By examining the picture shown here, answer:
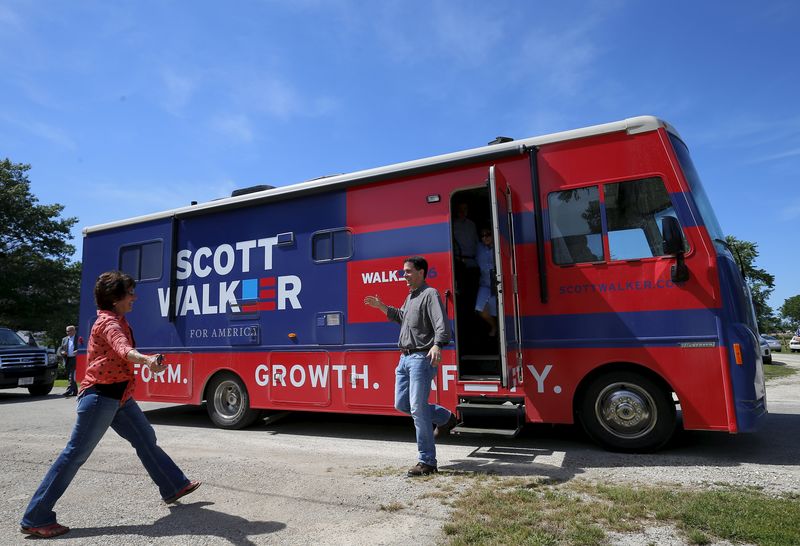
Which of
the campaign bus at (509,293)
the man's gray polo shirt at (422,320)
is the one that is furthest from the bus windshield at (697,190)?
the man's gray polo shirt at (422,320)

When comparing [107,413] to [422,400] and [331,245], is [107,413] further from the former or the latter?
[331,245]

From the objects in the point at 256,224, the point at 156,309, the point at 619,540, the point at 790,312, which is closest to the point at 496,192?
the point at 619,540

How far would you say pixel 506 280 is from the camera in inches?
225

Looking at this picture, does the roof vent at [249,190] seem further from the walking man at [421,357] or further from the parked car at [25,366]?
the parked car at [25,366]

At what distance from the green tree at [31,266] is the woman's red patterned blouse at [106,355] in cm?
3050

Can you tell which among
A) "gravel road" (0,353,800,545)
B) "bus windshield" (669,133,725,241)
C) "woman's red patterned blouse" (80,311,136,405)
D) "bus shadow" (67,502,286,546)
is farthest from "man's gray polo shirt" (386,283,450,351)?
"bus windshield" (669,133,725,241)

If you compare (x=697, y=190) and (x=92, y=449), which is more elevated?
(x=697, y=190)

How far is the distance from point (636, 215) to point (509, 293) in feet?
4.88

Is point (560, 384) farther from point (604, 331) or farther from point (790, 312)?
point (790, 312)

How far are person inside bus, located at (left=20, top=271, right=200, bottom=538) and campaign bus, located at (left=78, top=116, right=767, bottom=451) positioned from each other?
2.92m

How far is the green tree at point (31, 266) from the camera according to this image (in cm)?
2919

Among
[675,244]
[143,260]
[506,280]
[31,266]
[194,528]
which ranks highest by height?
[31,266]

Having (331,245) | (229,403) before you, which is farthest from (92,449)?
(229,403)

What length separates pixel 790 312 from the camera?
111 metres
